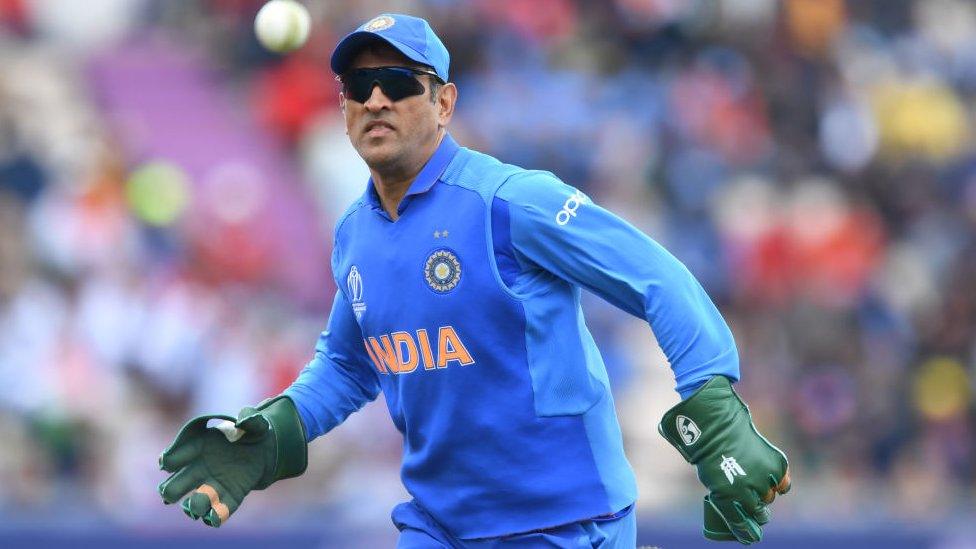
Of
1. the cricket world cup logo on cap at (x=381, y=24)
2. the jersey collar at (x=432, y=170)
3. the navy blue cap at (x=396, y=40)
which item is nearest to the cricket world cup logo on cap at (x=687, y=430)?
the jersey collar at (x=432, y=170)

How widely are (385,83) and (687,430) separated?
146cm

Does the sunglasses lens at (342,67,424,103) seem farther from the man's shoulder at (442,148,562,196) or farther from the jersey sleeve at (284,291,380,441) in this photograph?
the jersey sleeve at (284,291,380,441)

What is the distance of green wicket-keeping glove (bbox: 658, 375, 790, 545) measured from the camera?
188 inches

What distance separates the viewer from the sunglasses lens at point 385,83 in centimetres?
522

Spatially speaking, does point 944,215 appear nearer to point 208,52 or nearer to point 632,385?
point 632,385

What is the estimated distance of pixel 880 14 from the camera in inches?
629

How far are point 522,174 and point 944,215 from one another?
9552 mm

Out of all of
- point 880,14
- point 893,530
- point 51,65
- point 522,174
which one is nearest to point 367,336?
point 522,174

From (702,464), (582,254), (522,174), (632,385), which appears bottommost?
(702,464)

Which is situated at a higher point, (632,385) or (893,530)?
(632,385)

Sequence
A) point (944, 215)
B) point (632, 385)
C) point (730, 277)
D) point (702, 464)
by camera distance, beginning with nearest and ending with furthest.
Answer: point (702, 464)
point (632, 385)
point (730, 277)
point (944, 215)

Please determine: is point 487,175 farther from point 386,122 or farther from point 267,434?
point 267,434

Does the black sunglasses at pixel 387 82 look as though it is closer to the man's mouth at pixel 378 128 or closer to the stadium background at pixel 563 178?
the man's mouth at pixel 378 128

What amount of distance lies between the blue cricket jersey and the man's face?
0.37 ft
